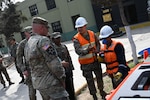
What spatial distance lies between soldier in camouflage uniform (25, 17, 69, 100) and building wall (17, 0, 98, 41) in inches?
895

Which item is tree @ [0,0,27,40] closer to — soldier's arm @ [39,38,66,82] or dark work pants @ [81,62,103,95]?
dark work pants @ [81,62,103,95]

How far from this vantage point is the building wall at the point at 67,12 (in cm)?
2594

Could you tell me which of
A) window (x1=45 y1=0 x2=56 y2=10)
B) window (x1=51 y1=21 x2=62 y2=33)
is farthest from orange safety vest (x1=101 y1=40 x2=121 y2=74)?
window (x1=45 y1=0 x2=56 y2=10)

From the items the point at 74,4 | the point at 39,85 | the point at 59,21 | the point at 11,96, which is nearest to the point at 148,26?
the point at 74,4

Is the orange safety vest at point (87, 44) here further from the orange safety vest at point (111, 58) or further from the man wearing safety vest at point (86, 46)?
the orange safety vest at point (111, 58)

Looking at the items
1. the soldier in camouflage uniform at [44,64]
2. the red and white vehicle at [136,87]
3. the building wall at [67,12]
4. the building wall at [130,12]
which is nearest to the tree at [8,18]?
the building wall at [67,12]

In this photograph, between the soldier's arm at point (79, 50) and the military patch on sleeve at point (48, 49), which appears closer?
the military patch on sleeve at point (48, 49)

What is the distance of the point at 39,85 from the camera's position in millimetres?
3482

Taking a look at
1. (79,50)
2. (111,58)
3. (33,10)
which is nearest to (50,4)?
(33,10)

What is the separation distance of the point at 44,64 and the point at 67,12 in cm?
2423

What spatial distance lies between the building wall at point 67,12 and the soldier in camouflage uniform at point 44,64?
74.6ft

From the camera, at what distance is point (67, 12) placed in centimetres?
2730

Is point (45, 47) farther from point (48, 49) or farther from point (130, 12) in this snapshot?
point (130, 12)

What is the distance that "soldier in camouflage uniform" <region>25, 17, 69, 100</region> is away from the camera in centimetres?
332
